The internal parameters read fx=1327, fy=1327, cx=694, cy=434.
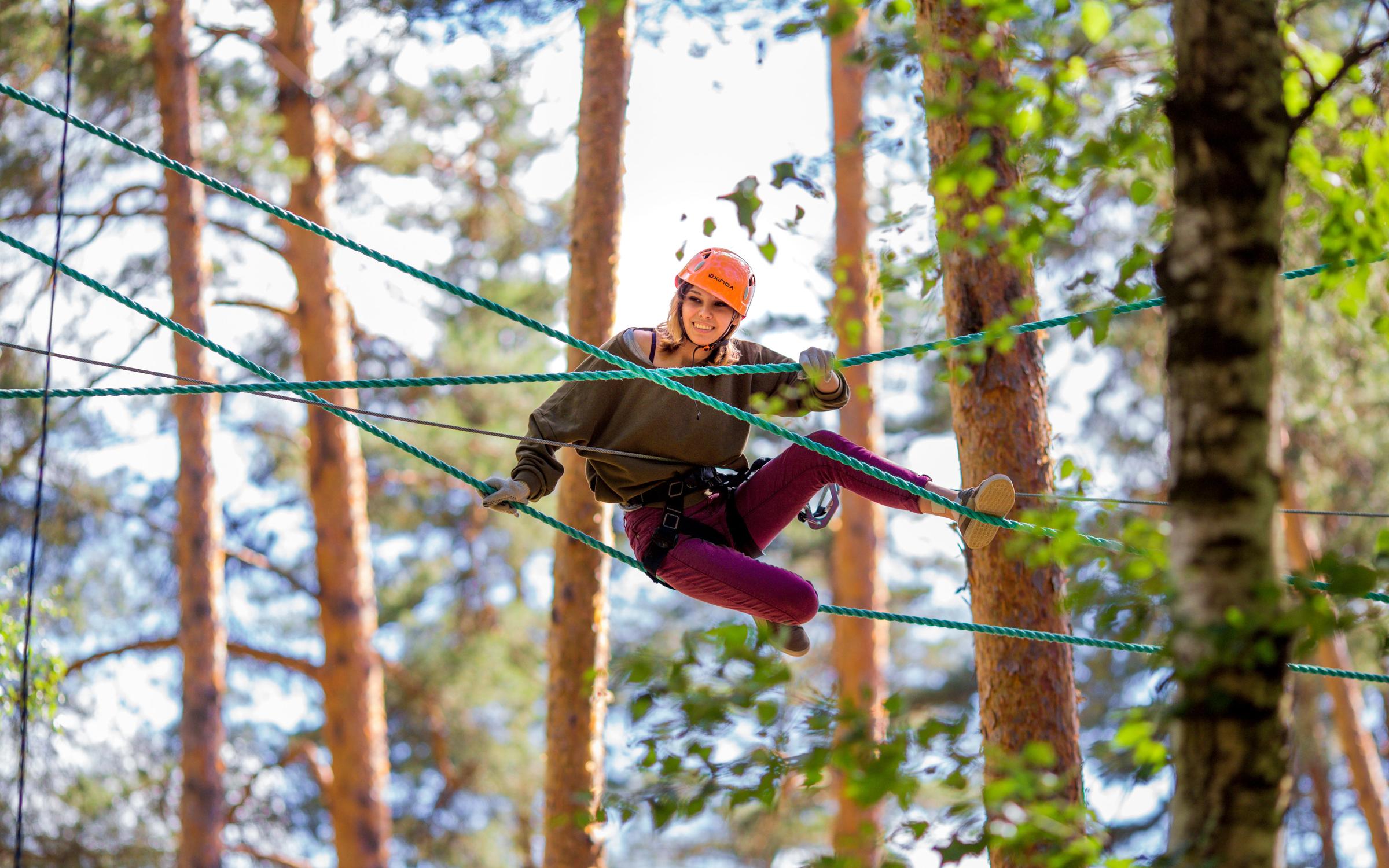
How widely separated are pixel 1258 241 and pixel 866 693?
887 mm

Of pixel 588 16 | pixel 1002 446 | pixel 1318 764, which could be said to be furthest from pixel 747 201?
pixel 1318 764

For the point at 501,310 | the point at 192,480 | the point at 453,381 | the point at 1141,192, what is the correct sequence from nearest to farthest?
the point at 1141,192, the point at 501,310, the point at 453,381, the point at 192,480

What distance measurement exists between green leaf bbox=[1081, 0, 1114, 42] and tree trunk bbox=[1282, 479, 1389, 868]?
8973 millimetres

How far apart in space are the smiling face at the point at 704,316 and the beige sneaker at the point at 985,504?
93cm

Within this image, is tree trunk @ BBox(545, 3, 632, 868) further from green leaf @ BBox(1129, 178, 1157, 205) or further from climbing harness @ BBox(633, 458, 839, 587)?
green leaf @ BBox(1129, 178, 1157, 205)

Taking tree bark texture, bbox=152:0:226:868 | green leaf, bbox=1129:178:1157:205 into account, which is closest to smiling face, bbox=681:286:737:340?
green leaf, bbox=1129:178:1157:205

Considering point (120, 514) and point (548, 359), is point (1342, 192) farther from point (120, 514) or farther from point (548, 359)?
point (120, 514)

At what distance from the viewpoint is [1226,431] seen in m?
1.91

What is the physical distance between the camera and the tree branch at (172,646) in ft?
35.0

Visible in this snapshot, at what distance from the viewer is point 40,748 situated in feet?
37.1

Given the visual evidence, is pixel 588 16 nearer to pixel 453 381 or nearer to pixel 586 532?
pixel 453 381

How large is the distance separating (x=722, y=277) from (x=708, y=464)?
0.60 metres

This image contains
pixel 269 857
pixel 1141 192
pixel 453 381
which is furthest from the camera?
pixel 269 857

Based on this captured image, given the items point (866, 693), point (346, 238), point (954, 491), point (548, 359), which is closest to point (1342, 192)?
point (866, 693)
